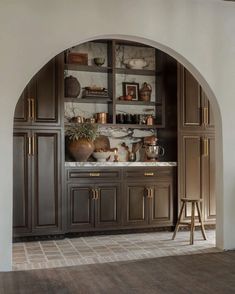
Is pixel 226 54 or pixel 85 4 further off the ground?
pixel 85 4

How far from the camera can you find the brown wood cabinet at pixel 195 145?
556 centimetres

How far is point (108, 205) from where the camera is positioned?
528 centimetres

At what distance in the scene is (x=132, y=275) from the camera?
347cm

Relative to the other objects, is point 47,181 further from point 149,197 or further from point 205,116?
point 205,116

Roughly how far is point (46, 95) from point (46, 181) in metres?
1.09

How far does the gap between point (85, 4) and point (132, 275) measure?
8.63ft

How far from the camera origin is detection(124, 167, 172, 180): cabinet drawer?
5.38 meters

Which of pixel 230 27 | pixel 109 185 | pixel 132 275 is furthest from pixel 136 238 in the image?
pixel 230 27

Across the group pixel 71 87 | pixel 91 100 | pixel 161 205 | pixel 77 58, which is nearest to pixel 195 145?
pixel 161 205

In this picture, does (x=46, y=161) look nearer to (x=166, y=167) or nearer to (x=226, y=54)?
(x=166, y=167)

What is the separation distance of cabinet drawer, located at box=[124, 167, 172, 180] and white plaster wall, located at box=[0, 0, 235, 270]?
1171 mm

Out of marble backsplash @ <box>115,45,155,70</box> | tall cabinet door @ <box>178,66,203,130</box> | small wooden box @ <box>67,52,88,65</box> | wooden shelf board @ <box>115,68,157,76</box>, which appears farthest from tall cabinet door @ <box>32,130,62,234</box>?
tall cabinet door @ <box>178,66,203,130</box>

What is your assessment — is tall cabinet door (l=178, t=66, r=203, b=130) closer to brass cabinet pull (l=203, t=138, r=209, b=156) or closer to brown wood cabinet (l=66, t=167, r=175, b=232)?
brass cabinet pull (l=203, t=138, r=209, b=156)

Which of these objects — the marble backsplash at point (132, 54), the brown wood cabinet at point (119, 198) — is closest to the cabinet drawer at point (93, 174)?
the brown wood cabinet at point (119, 198)
